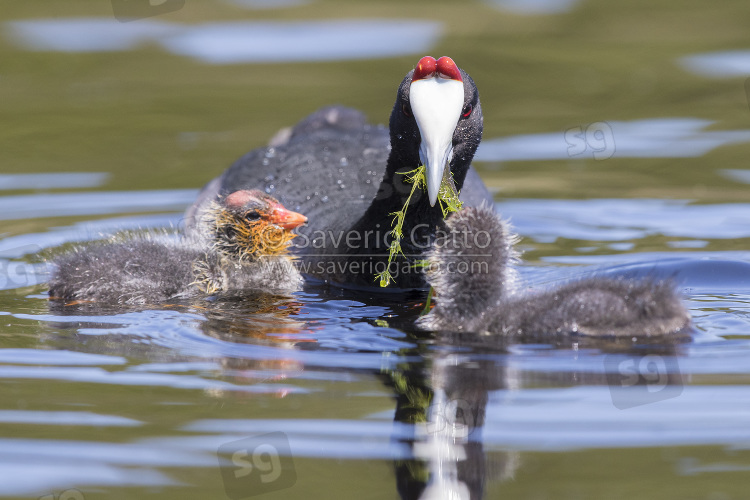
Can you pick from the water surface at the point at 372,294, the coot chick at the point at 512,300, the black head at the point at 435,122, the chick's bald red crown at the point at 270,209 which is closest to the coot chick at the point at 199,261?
the chick's bald red crown at the point at 270,209

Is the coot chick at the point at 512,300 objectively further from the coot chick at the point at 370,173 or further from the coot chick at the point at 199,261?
the coot chick at the point at 199,261

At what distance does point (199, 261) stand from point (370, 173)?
1.38 meters

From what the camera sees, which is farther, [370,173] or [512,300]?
[370,173]

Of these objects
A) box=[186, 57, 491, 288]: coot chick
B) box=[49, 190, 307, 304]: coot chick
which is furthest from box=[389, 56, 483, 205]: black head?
box=[49, 190, 307, 304]: coot chick

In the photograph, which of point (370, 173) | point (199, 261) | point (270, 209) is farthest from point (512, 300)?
point (370, 173)

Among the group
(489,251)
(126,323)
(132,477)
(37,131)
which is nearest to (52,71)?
(37,131)

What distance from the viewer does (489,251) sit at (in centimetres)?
498

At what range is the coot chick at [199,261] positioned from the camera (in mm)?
5641

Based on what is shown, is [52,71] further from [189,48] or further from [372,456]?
[372,456]

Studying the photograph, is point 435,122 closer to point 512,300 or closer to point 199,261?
point 512,300

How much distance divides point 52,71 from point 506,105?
13.8ft

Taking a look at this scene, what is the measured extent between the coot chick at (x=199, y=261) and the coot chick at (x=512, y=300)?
1.14 meters

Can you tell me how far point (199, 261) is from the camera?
591 centimetres

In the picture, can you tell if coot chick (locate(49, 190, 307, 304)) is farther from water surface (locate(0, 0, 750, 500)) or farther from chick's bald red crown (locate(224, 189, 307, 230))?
water surface (locate(0, 0, 750, 500))
